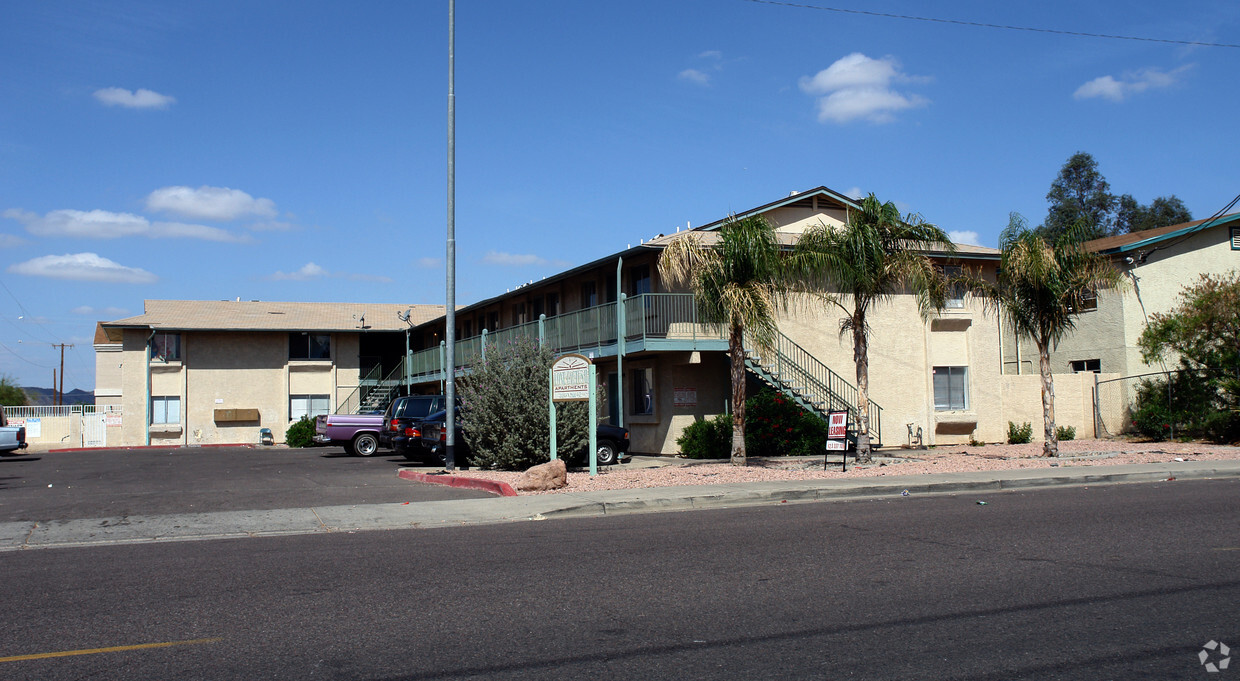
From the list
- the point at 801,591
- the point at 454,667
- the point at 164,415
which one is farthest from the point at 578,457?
the point at 164,415

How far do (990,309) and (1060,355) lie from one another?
201 inches

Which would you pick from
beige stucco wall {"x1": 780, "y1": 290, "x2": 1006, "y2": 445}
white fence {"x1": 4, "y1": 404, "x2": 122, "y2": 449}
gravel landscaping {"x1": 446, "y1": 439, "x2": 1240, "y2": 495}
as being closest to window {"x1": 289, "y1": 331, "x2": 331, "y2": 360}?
white fence {"x1": 4, "y1": 404, "x2": 122, "y2": 449}

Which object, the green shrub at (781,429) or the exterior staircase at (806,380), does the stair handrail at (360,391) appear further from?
the green shrub at (781,429)

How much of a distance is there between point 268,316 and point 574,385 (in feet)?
108

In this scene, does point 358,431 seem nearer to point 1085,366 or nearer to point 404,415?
point 404,415

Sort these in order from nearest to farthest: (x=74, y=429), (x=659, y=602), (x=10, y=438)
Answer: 1. (x=659, y=602)
2. (x=10, y=438)
3. (x=74, y=429)

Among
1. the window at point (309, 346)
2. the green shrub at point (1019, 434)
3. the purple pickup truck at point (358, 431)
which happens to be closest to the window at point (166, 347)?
the window at point (309, 346)

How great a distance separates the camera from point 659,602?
722 cm

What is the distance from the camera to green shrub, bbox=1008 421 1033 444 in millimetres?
27031

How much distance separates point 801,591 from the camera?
295 inches

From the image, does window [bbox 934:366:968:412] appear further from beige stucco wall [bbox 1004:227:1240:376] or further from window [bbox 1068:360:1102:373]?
beige stucco wall [bbox 1004:227:1240:376]

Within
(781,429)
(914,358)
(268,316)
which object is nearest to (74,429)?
(268,316)

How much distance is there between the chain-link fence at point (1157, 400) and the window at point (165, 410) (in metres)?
37.0

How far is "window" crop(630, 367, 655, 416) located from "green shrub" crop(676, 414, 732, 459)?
7.31 feet
